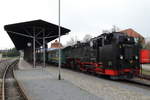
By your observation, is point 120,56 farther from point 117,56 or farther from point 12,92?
point 12,92

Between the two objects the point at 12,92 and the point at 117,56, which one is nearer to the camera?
the point at 12,92

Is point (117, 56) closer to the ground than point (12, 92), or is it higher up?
higher up

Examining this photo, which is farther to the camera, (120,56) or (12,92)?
(120,56)

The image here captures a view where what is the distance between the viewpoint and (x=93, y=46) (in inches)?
654

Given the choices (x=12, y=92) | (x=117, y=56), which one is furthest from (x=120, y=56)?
(x=12, y=92)

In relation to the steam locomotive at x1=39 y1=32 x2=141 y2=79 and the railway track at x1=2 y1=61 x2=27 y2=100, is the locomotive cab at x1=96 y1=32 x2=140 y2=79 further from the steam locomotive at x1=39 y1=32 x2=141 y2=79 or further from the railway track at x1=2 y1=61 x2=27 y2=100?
the railway track at x1=2 y1=61 x2=27 y2=100

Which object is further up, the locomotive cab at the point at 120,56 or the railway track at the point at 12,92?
the locomotive cab at the point at 120,56

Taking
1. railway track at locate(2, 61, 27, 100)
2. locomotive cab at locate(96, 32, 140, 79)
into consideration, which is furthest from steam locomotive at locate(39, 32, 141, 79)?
railway track at locate(2, 61, 27, 100)

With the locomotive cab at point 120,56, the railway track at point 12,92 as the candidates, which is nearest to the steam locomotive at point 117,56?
the locomotive cab at point 120,56

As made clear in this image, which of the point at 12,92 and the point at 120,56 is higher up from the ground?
the point at 120,56

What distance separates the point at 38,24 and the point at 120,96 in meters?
22.3

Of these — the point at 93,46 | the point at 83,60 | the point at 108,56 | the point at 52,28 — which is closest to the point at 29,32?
the point at 52,28

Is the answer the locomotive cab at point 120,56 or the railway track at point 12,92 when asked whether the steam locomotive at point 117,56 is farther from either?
the railway track at point 12,92

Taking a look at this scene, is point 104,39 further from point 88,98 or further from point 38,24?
point 38,24
